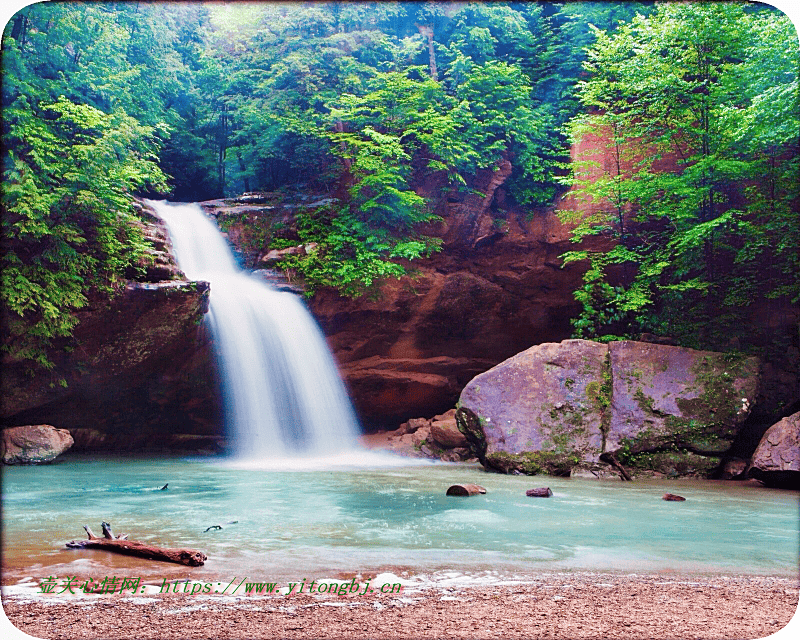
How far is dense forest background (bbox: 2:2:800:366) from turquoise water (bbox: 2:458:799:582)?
4210 mm

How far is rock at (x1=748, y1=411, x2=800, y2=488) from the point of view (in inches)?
340

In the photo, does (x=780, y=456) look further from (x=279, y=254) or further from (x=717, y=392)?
(x=279, y=254)

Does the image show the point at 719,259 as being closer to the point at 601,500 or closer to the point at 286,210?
the point at 601,500

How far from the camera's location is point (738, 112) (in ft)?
32.8

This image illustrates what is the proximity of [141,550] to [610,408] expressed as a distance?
26.2 feet

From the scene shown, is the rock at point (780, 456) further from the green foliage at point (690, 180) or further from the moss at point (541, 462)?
the green foliage at point (690, 180)

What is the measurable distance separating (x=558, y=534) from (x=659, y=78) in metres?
9.81

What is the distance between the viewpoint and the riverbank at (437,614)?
2.79 meters

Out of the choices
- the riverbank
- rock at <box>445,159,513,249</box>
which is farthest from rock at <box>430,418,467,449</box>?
the riverbank

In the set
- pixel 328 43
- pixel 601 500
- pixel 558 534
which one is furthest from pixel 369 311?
pixel 558 534

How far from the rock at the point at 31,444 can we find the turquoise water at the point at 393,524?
5.09ft

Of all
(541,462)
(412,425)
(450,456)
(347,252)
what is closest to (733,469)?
(541,462)

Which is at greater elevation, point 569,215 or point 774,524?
point 569,215

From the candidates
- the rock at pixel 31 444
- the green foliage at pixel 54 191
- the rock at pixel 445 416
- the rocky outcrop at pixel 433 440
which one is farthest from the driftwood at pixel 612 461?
the rock at pixel 31 444
